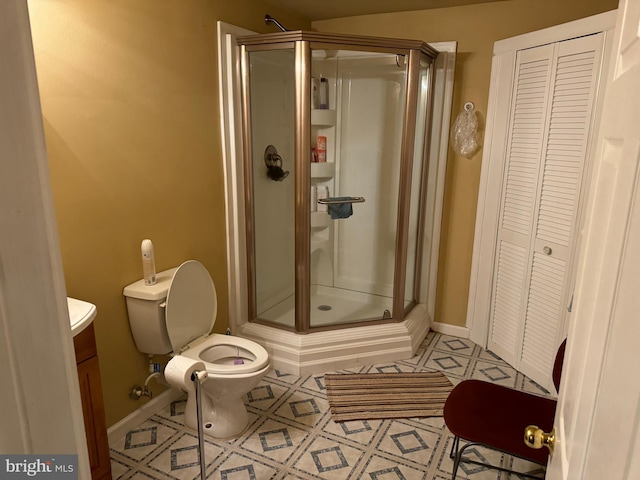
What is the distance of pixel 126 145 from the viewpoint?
2.00m

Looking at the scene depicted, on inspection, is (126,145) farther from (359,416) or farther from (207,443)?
(359,416)

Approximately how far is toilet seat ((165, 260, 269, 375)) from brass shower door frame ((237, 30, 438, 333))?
56 cm

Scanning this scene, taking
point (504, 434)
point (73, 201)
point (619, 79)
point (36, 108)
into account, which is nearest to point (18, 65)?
point (36, 108)

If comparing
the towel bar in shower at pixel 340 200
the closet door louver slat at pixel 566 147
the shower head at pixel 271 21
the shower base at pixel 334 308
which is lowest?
the shower base at pixel 334 308

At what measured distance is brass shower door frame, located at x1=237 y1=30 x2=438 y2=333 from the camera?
2453 mm

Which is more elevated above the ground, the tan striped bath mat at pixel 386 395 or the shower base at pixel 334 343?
the shower base at pixel 334 343

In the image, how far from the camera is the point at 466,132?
115 inches

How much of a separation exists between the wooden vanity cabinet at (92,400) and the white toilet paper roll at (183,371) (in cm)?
27

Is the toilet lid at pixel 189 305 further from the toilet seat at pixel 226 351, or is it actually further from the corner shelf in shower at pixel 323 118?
the corner shelf in shower at pixel 323 118

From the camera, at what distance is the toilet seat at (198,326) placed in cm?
209

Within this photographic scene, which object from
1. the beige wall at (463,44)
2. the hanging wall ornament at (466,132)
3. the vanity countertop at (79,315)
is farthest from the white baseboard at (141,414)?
the hanging wall ornament at (466,132)

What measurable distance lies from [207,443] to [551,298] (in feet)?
6.59

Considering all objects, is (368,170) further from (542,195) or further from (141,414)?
(141,414)

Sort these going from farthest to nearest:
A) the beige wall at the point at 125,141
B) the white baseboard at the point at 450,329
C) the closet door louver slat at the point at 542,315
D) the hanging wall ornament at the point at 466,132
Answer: the white baseboard at the point at 450,329
the hanging wall ornament at the point at 466,132
the closet door louver slat at the point at 542,315
the beige wall at the point at 125,141
